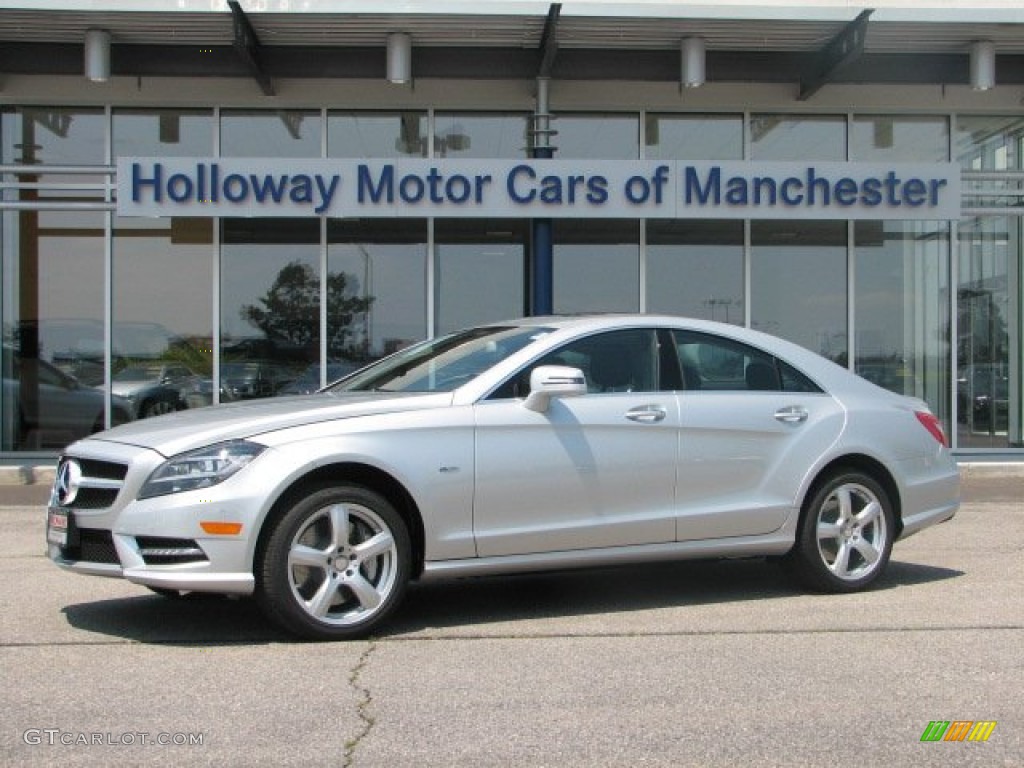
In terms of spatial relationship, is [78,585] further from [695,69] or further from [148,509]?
[695,69]

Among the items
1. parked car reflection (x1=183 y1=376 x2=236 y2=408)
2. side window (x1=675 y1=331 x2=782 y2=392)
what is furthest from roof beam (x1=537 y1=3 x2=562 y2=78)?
side window (x1=675 y1=331 x2=782 y2=392)

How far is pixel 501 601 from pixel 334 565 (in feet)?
4.82

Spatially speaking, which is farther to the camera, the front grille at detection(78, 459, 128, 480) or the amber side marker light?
the front grille at detection(78, 459, 128, 480)

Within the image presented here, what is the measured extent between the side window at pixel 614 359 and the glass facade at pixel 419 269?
7.87m

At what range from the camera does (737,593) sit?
713 centimetres

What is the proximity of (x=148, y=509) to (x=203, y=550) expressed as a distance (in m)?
0.32

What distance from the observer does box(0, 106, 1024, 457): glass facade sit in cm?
1419

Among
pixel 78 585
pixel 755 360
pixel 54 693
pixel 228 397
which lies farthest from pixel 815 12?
pixel 54 693

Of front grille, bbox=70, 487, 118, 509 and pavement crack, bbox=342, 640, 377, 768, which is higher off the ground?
front grille, bbox=70, 487, 118, 509

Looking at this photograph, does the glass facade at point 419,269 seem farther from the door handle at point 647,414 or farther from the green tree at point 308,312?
the door handle at point 647,414

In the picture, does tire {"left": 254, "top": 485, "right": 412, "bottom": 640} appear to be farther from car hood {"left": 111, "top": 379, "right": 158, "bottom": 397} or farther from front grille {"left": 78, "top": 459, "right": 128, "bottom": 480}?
car hood {"left": 111, "top": 379, "right": 158, "bottom": 397}
